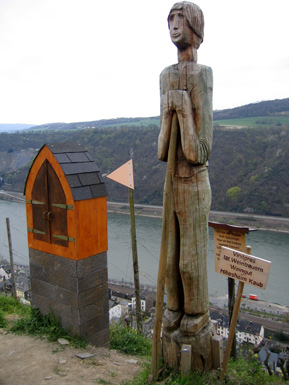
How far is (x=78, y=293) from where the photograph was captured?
3535mm

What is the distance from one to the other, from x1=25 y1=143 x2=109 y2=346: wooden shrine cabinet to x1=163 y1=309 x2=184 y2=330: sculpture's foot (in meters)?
0.83

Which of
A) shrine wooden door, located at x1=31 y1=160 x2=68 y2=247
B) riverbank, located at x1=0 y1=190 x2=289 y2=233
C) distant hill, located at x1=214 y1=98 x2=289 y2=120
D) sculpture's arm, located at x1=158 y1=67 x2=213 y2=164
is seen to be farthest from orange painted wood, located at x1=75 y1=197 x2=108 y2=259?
distant hill, located at x1=214 y1=98 x2=289 y2=120

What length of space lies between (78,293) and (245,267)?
5.17ft

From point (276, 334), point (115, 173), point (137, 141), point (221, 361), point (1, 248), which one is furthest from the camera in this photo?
point (137, 141)

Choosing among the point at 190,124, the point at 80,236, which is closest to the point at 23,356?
the point at 80,236

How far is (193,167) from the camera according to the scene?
2.96 m

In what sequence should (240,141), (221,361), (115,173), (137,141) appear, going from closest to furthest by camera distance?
(221,361) < (115,173) < (240,141) < (137,141)

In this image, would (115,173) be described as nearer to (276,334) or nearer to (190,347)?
(190,347)

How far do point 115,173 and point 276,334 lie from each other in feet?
50.5

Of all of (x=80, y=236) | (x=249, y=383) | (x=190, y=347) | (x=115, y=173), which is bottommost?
(x=249, y=383)

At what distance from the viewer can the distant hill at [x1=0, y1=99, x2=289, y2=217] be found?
3731 centimetres

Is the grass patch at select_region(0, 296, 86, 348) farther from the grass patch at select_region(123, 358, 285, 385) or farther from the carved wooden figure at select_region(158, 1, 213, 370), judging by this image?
the carved wooden figure at select_region(158, 1, 213, 370)

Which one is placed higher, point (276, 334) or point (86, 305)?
point (86, 305)

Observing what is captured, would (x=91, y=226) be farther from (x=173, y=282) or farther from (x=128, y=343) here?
(x=128, y=343)
